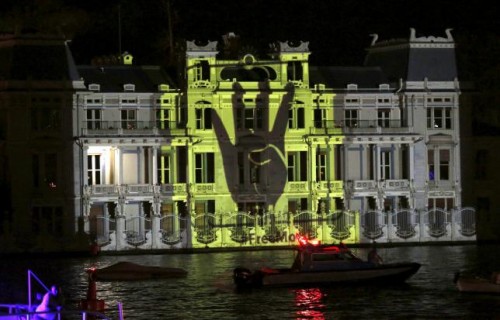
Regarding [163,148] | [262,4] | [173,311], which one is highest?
[262,4]

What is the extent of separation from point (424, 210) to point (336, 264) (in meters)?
26.4

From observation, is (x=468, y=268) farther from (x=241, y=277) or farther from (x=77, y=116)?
(x=77, y=116)

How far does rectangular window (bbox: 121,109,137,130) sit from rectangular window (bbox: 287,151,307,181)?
8692 millimetres

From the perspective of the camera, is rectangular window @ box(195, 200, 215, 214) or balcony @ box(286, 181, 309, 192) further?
balcony @ box(286, 181, 309, 192)

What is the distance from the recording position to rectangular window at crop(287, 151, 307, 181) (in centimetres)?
10369

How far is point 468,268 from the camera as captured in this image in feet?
272

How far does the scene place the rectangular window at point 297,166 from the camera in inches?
4082

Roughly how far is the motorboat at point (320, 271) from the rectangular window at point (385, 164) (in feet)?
96.4

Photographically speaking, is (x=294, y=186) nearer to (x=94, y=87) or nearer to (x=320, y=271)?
(x=94, y=87)

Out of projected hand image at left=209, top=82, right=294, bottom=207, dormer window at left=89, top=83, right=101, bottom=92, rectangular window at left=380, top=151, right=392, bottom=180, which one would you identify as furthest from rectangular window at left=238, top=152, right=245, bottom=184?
dormer window at left=89, top=83, right=101, bottom=92

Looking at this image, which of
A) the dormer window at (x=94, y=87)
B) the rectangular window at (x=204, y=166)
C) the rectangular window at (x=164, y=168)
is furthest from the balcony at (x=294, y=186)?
the dormer window at (x=94, y=87)

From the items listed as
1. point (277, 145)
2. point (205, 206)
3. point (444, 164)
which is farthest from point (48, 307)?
point (444, 164)

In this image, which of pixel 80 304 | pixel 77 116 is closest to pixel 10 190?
pixel 77 116

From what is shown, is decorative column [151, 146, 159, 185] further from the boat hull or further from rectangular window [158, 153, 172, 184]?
the boat hull
